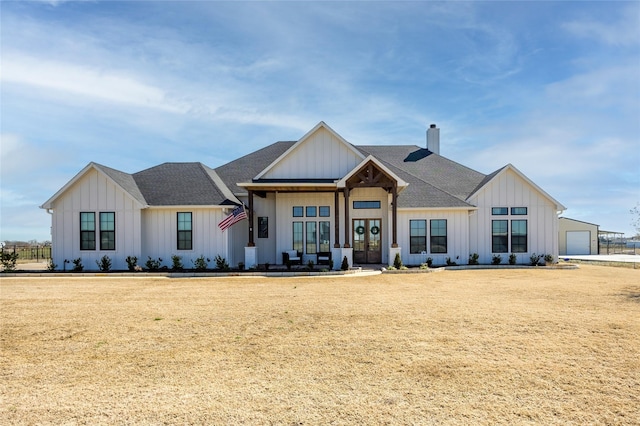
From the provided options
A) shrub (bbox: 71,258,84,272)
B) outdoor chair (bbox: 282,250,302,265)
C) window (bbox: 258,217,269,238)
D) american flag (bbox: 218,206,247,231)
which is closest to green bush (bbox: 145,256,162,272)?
shrub (bbox: 71,258,84,272)

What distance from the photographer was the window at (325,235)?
67.8ft

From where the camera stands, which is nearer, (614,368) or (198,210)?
(614,368)

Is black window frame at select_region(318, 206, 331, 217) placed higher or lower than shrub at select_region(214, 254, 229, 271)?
higher

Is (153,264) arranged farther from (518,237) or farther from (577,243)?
(577,243)

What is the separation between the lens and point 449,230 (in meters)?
20.4

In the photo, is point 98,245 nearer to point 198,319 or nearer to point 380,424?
point 198,319

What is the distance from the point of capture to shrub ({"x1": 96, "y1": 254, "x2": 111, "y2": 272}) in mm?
18292

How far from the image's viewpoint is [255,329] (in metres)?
7.60

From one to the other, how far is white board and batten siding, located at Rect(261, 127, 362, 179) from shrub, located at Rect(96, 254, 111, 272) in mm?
7944

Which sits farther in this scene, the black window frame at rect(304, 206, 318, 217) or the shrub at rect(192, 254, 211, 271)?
the black window frame at rect(304, 206, 318, 217)

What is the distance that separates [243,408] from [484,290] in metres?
9.88

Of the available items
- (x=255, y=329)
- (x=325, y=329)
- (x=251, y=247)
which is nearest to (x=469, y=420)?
(x=325, y=329)

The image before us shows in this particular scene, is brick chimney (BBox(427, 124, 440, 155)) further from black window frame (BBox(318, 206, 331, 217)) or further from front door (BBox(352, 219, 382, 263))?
black window frame (BBox(318, 206, 331, 217))

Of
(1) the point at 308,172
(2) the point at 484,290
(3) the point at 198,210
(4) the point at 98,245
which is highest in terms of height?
(1) the point at 308,172
